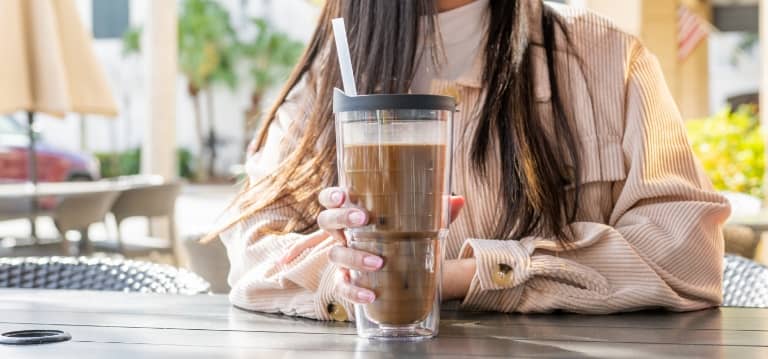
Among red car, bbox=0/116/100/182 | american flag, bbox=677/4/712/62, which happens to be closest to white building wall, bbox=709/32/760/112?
american flag, bbox=677/4/712/62

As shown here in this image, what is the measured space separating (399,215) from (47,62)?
15.9 feet

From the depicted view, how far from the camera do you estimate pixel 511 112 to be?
5.60 ft

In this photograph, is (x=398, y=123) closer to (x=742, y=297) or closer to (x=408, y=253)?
(x=408, y=253)

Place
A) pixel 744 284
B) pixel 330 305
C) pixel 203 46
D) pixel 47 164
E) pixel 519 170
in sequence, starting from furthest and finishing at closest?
1. pixel 203 46
2. pixel 47 164
3. pixel 744 284
4. pixel 519 170
5. pixel 330 305

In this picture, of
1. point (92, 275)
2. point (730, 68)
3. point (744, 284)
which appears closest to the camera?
point (744, 284)

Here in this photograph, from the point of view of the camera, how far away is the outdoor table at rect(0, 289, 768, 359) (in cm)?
119

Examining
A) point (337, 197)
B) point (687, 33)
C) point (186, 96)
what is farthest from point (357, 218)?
point (186, 96)

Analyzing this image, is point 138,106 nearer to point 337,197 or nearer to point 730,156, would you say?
point 730,156

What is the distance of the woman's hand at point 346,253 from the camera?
3.82 feet

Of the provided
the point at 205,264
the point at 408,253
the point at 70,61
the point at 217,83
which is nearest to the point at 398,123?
the point at 408,253

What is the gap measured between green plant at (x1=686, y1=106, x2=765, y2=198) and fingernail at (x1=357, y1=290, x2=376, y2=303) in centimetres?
428

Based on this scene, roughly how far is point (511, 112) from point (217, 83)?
104 ft

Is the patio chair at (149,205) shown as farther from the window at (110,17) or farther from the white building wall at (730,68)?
the white building wall at (730,68)

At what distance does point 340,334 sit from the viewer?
1.34m
